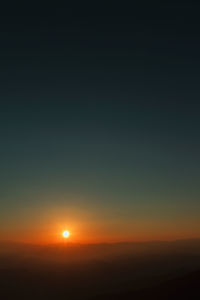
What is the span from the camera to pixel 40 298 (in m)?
152

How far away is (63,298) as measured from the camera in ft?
458

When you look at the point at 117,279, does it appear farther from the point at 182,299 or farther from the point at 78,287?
the point at 182,299

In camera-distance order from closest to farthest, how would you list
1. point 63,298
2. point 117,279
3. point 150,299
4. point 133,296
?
point 150,299 → point 133,296 → point 63,298 → point 117,279

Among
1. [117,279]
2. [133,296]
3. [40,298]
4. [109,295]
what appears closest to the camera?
[133,296]

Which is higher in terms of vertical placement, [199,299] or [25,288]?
[25,288]

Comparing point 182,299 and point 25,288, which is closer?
point 182,299

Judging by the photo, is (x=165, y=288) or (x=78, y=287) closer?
(x=165, y=288)

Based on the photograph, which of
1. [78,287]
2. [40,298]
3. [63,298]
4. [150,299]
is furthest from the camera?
[78,287]

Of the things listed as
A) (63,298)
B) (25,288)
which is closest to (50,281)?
(25,288)

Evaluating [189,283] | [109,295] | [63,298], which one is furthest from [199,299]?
[63,298]

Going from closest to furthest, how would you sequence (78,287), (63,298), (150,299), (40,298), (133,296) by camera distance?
(150,299), (133,296), (63,298), (40,298), (78,287)

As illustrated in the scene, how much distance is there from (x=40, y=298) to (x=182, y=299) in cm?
10994

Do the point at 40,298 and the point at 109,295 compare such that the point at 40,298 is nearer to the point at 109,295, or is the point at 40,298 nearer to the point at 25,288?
the point at 25,288

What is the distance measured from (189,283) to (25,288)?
13418cm
